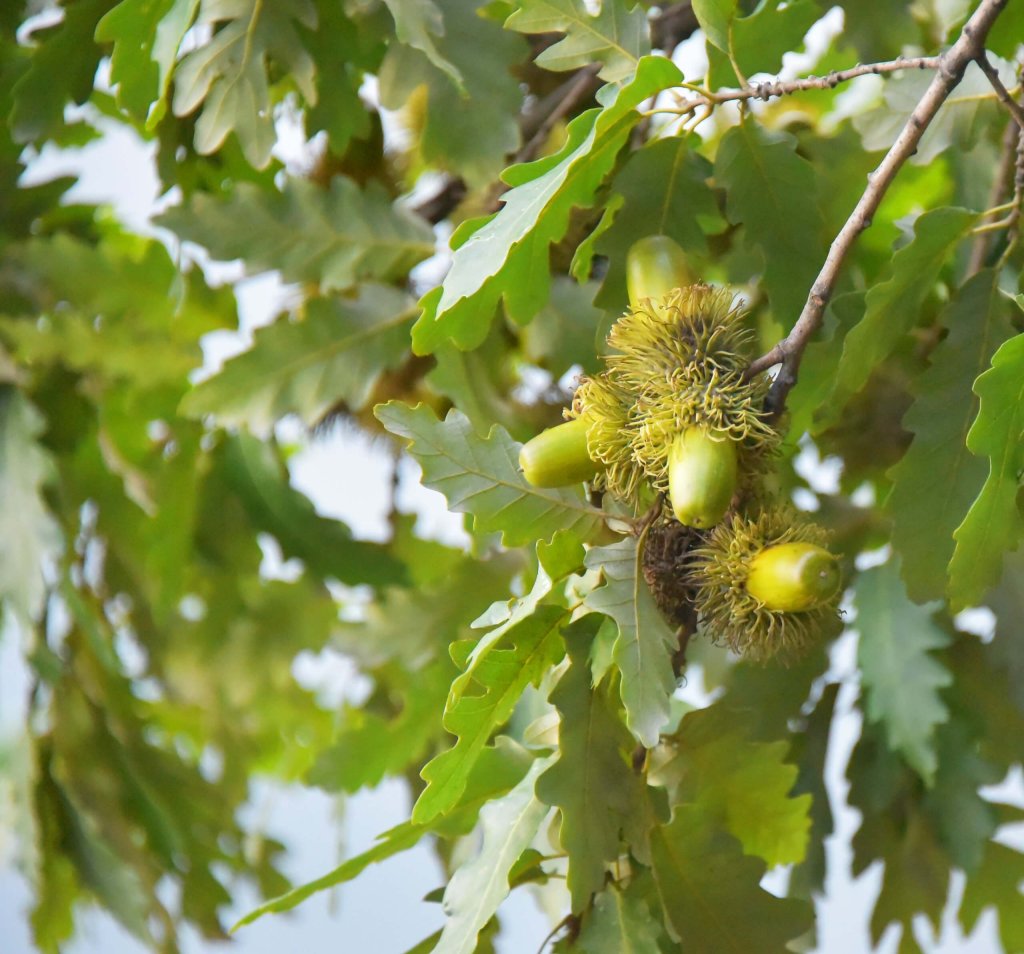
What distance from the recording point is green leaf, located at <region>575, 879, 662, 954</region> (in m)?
0.45

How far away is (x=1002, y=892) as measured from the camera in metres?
0.72

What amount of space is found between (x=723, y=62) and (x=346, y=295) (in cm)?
32

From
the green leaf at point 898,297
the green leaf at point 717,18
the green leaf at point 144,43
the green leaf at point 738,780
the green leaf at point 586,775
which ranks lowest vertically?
the green leaf at point 738,780

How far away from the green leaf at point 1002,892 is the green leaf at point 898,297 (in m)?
0.36

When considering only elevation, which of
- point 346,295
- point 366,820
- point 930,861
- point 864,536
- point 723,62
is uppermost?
point 723,62

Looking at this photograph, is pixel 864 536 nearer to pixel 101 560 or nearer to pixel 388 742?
A: pixel 388 742

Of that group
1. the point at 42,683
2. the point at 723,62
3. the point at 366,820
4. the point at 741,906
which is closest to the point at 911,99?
the point at 723,62

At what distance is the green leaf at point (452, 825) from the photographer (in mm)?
488

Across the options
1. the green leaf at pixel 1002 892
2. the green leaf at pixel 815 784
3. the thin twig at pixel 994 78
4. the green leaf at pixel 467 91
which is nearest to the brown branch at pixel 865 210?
the thin twig at pixel 994 78

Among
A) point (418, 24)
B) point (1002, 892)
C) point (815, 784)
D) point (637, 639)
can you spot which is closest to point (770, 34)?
point (418, 24)

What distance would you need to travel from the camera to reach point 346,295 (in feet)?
2.46

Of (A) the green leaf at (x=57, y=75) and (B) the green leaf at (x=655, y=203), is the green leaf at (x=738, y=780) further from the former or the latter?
(A) the green leaf at (x=57, y=75)

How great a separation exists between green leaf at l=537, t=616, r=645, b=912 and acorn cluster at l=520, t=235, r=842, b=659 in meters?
0.04

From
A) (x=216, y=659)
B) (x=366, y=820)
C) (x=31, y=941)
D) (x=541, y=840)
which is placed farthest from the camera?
(x=366, y=820)
